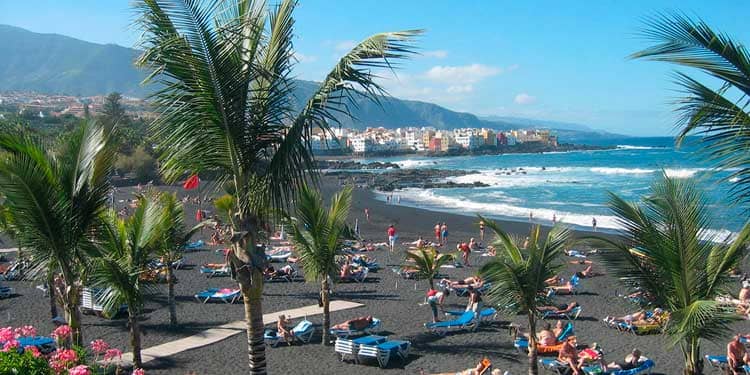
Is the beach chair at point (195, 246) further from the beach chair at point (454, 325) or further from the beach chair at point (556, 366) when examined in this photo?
the beach chair at point (556, 366)

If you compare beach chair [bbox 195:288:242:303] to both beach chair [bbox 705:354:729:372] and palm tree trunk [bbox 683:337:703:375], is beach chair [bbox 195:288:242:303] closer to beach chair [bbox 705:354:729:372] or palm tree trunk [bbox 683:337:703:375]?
beach chair [bbox 705:354:729:372]

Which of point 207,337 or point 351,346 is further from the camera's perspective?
point 207,337

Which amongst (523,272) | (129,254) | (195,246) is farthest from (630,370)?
(195,246)

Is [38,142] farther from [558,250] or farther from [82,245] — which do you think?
[558,250]

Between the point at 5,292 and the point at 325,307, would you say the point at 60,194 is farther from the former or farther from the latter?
the point at 5,292

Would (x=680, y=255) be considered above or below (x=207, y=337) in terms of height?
above

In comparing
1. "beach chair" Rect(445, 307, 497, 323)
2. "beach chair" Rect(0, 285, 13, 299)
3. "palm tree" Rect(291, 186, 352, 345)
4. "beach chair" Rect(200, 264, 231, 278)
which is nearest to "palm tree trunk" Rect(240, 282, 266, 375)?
"palm tree" Rect(291, 186, 352, 345)
